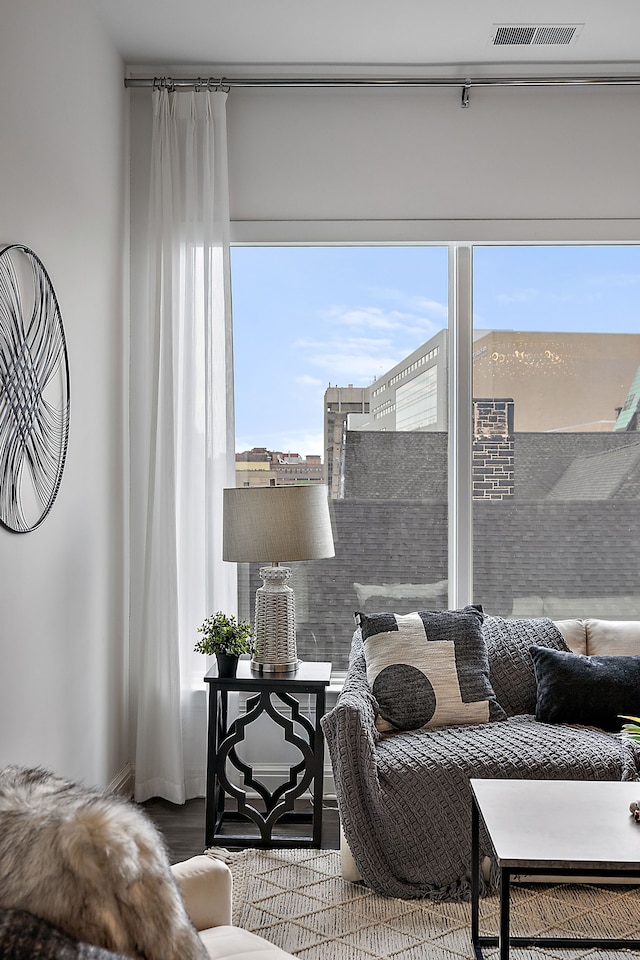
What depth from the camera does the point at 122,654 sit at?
348 centimetres

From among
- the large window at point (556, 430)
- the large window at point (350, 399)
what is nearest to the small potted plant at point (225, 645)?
the large window at point (350, 399)

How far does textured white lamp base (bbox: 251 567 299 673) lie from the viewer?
3.10m

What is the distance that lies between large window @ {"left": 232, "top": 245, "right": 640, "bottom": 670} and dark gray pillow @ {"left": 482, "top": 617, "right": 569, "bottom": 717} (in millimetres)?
369

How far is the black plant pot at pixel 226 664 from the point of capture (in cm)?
307

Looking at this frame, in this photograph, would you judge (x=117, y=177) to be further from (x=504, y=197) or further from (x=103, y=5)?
(x=504, y=197)

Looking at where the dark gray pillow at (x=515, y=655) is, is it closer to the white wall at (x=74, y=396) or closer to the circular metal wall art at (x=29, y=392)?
the white wall at (x=74, y=396)

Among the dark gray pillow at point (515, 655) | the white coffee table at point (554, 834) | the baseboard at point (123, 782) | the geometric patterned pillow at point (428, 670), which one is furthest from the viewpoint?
the baseboard at point (123, 782)

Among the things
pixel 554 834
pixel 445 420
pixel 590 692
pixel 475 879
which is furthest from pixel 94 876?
pixel 445 420

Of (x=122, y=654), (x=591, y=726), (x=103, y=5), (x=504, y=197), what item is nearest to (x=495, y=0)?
(x=504, y=197)

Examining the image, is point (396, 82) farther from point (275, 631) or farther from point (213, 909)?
point (213, 909)

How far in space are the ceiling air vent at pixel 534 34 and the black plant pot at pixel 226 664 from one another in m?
2.63

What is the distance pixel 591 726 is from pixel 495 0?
268cm

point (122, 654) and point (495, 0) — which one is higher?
point (495, 0)

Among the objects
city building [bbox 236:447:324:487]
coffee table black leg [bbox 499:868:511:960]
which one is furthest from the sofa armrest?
city building [bbox 236:447:324:487]
